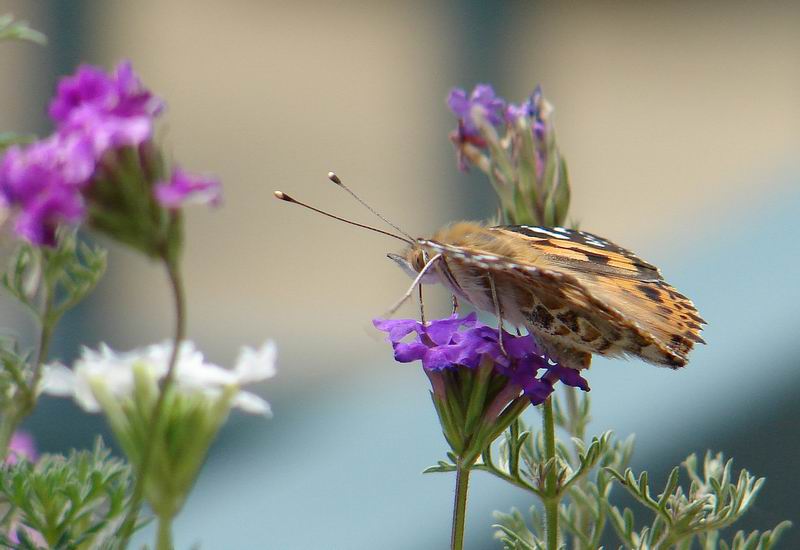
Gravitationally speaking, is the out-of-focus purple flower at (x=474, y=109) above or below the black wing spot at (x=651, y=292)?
above

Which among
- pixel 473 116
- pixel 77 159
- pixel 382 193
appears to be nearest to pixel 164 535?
pixel 77 159

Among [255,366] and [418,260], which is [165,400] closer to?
[255,366]

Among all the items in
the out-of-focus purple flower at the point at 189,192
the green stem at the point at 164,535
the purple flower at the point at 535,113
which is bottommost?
the green stem at the point at 164,535

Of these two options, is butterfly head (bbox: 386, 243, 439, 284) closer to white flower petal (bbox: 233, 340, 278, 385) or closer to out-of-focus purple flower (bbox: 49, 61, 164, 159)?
white flower petal (bbox: 233, 340, 278, 385)

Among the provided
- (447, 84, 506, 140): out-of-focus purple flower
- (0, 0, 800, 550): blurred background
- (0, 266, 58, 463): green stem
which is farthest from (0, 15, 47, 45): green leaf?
(0, 0, 800, 550): blurred background

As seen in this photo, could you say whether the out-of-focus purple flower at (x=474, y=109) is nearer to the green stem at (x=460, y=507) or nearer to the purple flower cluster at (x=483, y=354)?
the purple flower cluster at (x=483, y=354)

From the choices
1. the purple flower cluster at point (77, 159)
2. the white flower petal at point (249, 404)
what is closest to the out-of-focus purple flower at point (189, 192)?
the purple flower cluster at point (77, 159)
